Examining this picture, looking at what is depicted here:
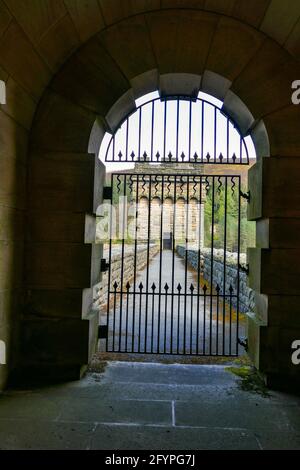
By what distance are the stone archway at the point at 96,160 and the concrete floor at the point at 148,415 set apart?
0.41 meters

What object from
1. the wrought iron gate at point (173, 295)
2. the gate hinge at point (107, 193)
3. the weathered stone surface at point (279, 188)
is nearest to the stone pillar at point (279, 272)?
the weathered stone surface at point (279, 188)

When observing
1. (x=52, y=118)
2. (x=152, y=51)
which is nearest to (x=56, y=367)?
(x=52, y=118)

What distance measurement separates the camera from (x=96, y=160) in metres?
3.28

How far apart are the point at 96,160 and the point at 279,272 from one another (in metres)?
2.16

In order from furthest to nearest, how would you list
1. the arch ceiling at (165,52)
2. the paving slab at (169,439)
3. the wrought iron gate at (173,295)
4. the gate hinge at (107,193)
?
the wrought iron gate at (173,295), the gate hinge at (107,193), the arch ceiling at (165,52), the paving slab at (169,439)

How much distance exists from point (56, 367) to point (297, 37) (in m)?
3.95

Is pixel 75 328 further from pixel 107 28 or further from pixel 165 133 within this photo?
pixel 107 28

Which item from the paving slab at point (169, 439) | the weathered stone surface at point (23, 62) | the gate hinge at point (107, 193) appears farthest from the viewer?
the gate hinge at point (107, 193)

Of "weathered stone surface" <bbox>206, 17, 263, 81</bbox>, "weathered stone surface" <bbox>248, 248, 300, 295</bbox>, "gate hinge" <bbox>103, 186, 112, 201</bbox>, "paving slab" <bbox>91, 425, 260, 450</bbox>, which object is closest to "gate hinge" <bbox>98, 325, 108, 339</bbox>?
"paving slab" <bbox>91, 425, 260, 450</bbox>

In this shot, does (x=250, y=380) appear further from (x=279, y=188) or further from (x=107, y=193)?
(x=107, y=193)

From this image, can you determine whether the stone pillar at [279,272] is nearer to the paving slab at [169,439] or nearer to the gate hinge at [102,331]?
the paving slab at [169,439]

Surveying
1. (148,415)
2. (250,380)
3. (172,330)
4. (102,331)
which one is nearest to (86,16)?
(102,331)

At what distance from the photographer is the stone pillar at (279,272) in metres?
3.11

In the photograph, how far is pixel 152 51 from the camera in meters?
3.28
